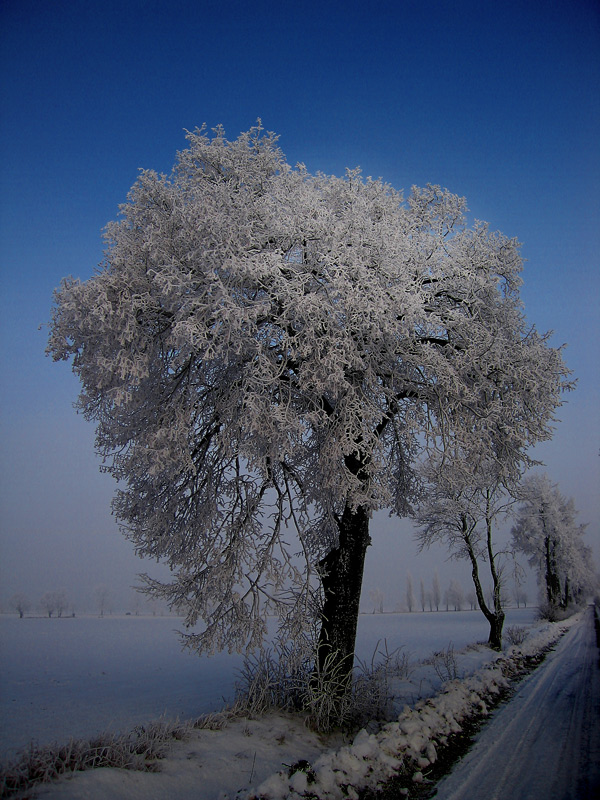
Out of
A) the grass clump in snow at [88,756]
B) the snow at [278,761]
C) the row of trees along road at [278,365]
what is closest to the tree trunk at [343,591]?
the row of trees along road at [278,365]

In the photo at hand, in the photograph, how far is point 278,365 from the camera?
6773 mm

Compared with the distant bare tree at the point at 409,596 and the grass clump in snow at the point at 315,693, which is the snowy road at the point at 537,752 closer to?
the grass clump in snow at the point at 315,693

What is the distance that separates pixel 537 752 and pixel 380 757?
5.02 feet

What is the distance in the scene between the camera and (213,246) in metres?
5.96

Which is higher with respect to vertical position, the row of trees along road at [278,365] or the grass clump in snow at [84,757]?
the row of trees along road at [278,365]

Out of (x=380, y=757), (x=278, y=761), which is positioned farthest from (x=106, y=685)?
(x=380, y=757)

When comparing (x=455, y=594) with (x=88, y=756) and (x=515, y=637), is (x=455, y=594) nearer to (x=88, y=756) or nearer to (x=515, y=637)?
(x=515, y=637)

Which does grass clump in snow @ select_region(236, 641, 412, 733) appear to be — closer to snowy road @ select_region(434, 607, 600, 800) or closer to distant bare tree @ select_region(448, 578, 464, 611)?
snowy road @ select_region(434, 607, 600, 800)

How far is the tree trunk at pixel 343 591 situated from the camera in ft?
21.1

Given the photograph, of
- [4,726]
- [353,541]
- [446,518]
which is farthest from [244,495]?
[446,518]

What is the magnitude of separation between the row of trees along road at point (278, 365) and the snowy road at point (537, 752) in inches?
91.2

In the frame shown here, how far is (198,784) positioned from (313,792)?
1.07 meters

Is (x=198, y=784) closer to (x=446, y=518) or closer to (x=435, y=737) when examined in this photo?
(x=435, y=737)

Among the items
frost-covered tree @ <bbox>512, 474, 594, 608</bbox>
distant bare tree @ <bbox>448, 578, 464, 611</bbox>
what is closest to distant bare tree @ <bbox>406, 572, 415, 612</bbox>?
distant bare tree @ <bbox>448, 578, 464, 611</bbox>
